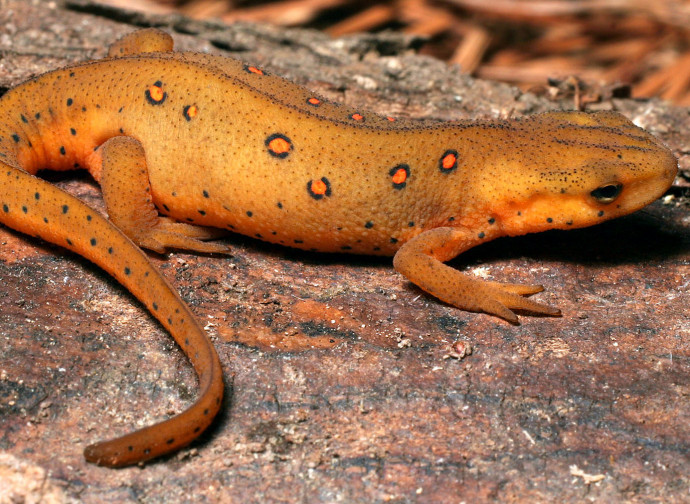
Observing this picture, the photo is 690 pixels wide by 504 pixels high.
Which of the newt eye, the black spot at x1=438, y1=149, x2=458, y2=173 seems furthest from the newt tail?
the newt eye

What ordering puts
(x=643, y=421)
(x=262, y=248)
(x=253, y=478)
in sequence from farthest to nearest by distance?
(x=262, y=248), (x=643, y=421), (x=253, y=478)

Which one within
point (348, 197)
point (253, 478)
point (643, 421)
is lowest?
point (253, 478)

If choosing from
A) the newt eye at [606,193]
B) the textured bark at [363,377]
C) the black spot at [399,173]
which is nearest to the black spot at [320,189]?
the black spot at [399,173]

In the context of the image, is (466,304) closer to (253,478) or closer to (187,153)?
(253,478)

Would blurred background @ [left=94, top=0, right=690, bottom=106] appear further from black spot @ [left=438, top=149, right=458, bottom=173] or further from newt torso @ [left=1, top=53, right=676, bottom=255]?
black spot @ [left=438, top=149, right=458, bottom=173]

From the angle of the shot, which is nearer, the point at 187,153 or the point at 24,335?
the point at 24,335

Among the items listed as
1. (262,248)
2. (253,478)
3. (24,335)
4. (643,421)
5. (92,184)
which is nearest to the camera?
(253,478)

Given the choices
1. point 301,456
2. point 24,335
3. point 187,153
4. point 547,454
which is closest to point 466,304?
point 547,454
